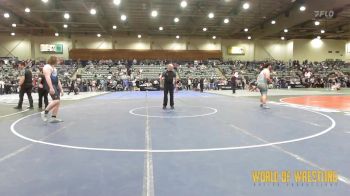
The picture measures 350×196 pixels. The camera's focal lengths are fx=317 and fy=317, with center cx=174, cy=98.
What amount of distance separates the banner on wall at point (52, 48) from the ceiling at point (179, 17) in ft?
5.48

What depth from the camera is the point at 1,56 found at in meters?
40.5

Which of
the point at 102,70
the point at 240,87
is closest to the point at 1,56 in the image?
the point at 102,70

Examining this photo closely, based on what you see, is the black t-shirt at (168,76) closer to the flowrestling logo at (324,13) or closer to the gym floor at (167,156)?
the gym floor at (167,156)

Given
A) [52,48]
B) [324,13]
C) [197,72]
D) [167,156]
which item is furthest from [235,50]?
[167,156]

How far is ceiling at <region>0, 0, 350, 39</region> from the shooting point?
26.7m

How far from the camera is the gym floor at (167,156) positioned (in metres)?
3.38

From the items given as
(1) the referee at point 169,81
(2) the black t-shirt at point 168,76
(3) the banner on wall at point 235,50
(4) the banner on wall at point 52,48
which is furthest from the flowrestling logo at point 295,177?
(3) the banner on wall at point 235,50

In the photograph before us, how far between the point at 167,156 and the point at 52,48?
40761mm

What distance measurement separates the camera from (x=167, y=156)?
4.63 metres

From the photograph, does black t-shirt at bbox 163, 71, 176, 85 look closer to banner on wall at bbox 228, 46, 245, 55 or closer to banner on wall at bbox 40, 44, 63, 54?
banner on wall at bbox 40, 44, 63, 54

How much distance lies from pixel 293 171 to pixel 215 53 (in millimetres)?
40626

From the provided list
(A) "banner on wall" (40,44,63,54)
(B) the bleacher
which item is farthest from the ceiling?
(B) the bleacher

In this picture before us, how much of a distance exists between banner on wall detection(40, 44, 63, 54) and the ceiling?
5.48ft

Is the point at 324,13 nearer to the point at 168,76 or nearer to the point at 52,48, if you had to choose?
the point at 168,76
